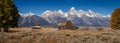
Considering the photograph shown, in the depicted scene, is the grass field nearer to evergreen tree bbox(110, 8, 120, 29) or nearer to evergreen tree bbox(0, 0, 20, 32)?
evergreen tree bbox(0, 0, 20, 32)

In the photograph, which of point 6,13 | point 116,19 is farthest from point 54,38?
point 116,19

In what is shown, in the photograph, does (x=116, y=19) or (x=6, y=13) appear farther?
(x=116, y=19)

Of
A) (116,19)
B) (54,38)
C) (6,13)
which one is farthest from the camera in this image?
(116,19)

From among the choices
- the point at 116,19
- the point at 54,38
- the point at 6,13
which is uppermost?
the point at 6,13

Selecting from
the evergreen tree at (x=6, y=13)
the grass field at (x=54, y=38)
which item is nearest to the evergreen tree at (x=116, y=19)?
the evergreen tree at (x=6, y=13)

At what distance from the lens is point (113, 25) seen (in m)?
112

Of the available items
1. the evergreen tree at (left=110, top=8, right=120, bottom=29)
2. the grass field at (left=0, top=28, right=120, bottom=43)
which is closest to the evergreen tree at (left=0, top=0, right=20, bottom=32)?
the grass field at (left=0, top=28, right=120, bottom=43)

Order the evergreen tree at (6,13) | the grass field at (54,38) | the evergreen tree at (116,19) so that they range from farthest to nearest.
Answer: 1. the evergreen tree at (116,19)
2. the evergreen tree at (6,13)
3. the grass field at (54,38)

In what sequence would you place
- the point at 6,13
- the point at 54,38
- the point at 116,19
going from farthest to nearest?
the point at 116,19 < the point at 6,13 < the point at 54,38

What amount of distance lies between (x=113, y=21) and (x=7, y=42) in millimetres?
95862

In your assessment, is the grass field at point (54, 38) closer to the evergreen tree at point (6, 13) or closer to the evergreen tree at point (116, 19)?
the evergreen tree at point (6, 13)

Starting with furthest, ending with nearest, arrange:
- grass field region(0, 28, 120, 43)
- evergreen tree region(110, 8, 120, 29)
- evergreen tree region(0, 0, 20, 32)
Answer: evergreen tree region(110, 8, 120, 29) → evergreen tree region(0, 0, 20, 32) → grass field region(0, 28, 120, 43)

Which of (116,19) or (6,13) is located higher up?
(6,13)

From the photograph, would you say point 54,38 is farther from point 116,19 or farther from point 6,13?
point 116,19
